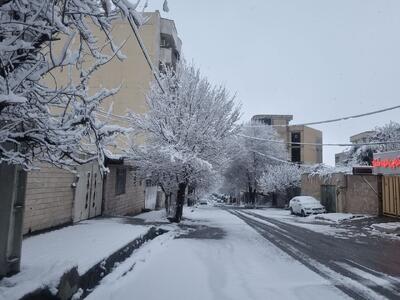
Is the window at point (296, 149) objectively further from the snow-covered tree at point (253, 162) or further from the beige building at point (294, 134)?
the snow-covered tree at point (253, 162)

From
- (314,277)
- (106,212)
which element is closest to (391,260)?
(314,277)

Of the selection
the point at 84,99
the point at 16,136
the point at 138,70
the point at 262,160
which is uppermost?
the point at 138,70

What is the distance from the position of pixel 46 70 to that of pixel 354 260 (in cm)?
967

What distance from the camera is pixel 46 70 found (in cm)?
480

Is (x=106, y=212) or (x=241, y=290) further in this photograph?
(x=106, y=212)

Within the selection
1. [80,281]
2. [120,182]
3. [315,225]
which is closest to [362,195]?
[315,225]

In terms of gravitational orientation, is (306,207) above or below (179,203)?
below

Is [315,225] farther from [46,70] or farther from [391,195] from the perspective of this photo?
[46,70]

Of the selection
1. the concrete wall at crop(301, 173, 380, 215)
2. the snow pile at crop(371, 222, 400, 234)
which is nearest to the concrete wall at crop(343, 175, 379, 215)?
the concrete wall at crop(301, 173, 380, 215)

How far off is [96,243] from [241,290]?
4.16 m

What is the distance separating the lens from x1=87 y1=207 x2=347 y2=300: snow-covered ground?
739 cm

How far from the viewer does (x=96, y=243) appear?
1045 centimetres

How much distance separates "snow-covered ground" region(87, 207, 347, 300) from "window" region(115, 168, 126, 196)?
10.5 meters

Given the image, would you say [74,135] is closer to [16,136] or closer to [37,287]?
[16,136]
